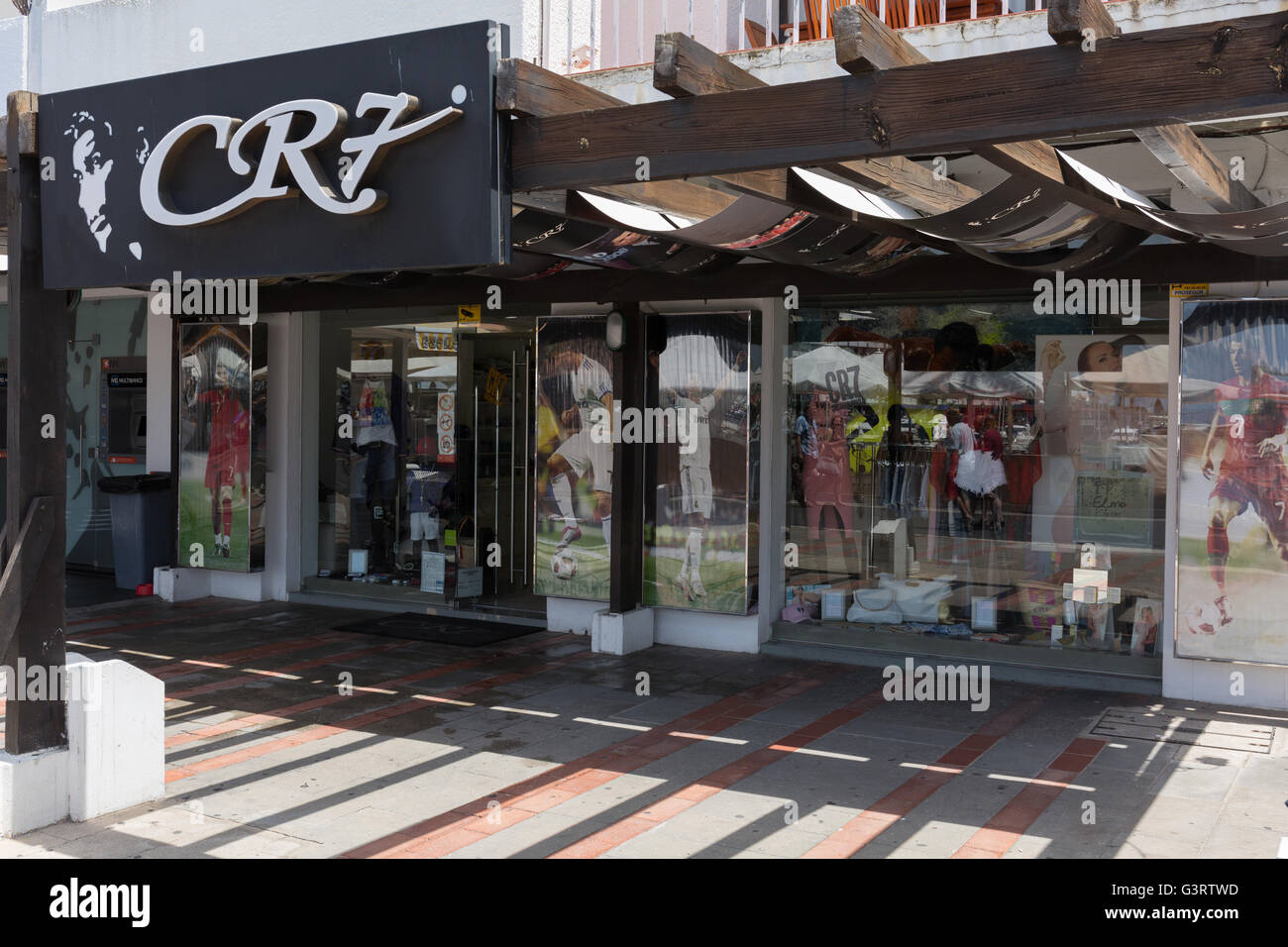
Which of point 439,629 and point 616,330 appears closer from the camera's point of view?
point 616,330

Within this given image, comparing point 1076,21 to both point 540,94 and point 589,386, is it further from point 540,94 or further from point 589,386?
point 589,386

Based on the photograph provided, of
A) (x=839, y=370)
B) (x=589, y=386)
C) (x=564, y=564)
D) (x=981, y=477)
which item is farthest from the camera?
(x=564, y=564)

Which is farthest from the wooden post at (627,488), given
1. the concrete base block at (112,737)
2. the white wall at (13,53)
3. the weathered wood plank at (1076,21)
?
the white wall at (13,53)

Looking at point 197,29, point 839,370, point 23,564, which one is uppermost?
point 197,29

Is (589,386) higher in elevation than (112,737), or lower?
higher

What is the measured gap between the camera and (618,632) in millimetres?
8711

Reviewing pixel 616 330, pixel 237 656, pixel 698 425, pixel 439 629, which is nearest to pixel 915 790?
pixel 698 425

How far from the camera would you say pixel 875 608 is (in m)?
8.75

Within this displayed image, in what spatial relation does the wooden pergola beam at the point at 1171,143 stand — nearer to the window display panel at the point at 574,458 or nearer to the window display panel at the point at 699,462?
the window display panel at the point at 699,462

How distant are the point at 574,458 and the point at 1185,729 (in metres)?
4.79

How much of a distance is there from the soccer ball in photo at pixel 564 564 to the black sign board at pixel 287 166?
15.2ft

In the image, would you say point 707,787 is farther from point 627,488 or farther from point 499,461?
point 499,461

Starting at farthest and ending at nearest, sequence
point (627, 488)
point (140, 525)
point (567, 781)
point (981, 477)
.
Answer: point (140, 525)
point (627, 488)
point (981, 477)
point (567, 781)

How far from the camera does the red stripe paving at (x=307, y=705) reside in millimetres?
6465
